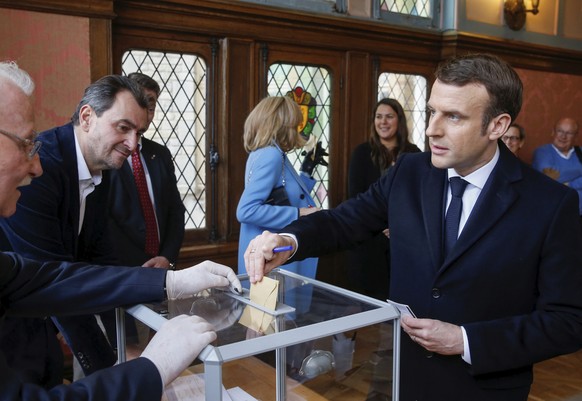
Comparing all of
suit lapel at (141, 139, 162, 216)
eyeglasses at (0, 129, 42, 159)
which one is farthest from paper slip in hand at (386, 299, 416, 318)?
suit lapel at (141, 139, 162, 216)

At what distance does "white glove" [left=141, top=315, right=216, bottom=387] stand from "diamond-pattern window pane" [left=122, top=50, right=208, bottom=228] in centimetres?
326

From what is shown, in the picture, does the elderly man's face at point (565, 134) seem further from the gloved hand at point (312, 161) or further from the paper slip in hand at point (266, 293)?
the paper slip in hand at point (266, 293)

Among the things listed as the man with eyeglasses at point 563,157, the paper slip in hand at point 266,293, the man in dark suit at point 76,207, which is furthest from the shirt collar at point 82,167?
the man with eyeglasses at point 563,157

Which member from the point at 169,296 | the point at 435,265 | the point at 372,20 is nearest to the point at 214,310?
the point at 169,296

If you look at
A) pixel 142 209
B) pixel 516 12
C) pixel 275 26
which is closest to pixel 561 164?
pixel 516 12

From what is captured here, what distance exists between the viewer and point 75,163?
2.05m

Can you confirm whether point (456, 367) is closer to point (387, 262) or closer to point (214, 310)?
point (214, 310)

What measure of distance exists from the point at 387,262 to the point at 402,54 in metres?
2.17

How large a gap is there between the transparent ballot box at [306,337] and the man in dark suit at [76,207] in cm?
32

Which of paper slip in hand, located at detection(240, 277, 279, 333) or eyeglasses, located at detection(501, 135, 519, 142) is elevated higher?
eyeglasses, located at detection(501, 135, 519, 142)

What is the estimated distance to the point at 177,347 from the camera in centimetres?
113

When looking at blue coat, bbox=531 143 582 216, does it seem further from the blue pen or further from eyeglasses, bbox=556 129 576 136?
the blue pen

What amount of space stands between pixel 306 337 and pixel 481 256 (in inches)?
26.6

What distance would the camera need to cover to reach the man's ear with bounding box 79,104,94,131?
89.6 inches
